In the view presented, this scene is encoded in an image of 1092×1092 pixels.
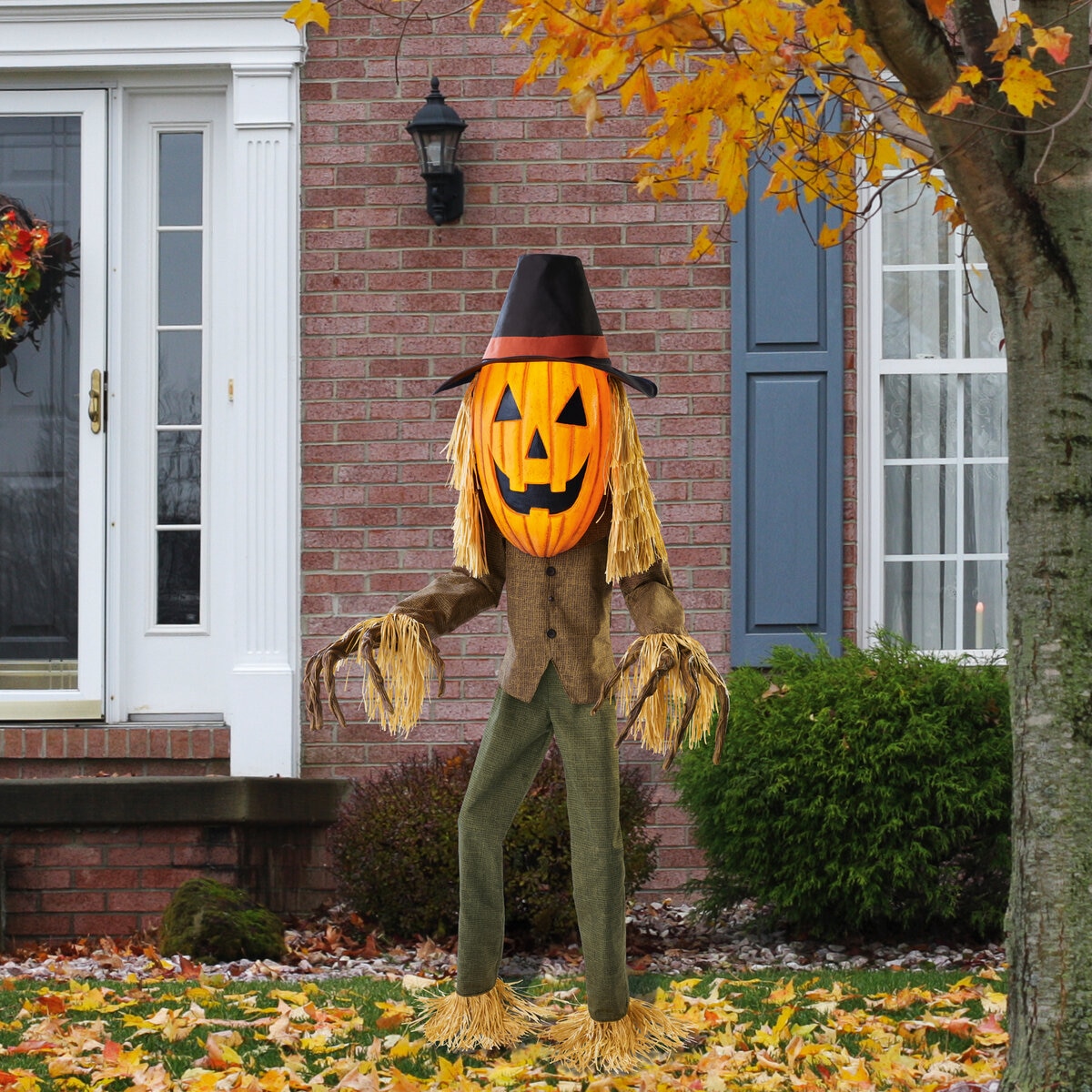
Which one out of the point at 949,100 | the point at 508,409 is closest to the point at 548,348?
the point at 508,409

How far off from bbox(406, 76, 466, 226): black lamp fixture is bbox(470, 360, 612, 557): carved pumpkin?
273cm

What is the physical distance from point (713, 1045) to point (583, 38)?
7.92 feet

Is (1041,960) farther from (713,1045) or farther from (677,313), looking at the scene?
(677,313)

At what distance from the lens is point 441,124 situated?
5684mm

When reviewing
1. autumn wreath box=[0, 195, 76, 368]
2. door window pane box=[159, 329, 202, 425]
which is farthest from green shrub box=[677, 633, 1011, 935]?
autumn wreath box=[0, 195, 76, 368]

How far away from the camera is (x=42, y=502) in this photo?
19.5 ft

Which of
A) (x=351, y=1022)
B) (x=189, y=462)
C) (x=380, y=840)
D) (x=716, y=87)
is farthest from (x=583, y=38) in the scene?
(x=189, y=462)

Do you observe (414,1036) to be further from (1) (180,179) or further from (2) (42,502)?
(1) (180,179)

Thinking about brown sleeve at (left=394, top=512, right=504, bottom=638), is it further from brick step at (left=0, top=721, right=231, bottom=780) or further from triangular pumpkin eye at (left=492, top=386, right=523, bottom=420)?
brick step at (left=0, top=721, right=231, bottom=780)

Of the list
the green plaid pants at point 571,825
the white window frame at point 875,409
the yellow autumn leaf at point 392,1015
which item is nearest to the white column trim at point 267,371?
the yellow autumn leaf at point 392,1015

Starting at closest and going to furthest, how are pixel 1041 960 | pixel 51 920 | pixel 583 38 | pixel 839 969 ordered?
pixel 1041 960 → pixel 583 38 → pixel 839 969 → pixel 51 920

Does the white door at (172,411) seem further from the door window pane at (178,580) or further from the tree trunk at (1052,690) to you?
the tree trunk at (1052,690)

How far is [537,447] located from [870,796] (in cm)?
215

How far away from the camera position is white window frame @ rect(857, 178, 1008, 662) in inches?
230
